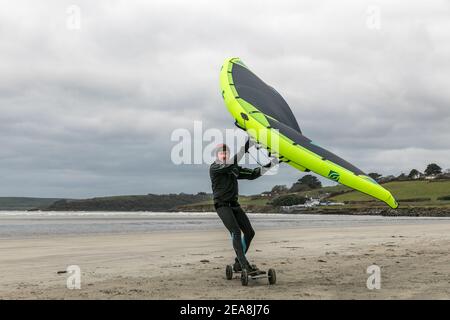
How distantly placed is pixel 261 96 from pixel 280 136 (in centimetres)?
219

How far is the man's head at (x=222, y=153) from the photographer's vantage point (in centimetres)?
913

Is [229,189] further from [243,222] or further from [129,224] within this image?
[129,224]

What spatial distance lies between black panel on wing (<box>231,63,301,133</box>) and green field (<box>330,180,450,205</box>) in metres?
99.0

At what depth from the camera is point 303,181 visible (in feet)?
Answer: 591

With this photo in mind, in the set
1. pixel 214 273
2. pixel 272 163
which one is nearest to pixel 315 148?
pixel 272 163

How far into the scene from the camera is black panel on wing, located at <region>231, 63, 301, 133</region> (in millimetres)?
9914

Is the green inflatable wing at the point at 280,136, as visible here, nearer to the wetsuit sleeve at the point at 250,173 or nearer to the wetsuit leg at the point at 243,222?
the wetsuit sleeve at the point at 250,173

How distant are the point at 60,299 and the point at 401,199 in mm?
113057

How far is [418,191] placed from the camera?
4695 inches

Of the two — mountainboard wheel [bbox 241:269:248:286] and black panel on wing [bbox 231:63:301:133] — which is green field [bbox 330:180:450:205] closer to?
black panel on wing [bbox 231:63:301:133]

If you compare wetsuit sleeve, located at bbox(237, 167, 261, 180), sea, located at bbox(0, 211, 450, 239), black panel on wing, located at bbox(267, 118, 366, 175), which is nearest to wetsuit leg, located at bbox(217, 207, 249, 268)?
wetsuit sleeve, located at bbox(237, 167, 261, 180)

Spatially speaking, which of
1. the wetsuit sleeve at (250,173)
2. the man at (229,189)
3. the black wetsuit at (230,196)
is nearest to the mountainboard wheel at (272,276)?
the man at (229,189)
